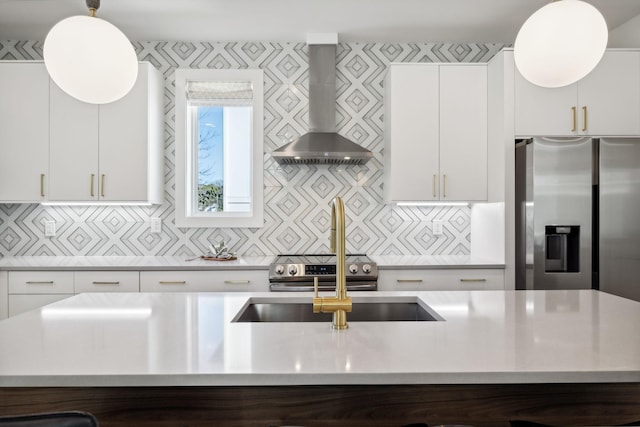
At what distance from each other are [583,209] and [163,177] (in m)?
3.10

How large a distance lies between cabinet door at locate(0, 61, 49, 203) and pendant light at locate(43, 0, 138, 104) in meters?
1.96

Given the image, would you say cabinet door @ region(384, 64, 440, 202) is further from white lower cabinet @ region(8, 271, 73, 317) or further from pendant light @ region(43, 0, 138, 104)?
white lower cabinet @ region(8, 271, 73, 317)

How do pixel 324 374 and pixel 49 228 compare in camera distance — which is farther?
pixel 49 228

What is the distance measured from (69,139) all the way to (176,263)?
123 centimetres

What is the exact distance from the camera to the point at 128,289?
3.06 meters

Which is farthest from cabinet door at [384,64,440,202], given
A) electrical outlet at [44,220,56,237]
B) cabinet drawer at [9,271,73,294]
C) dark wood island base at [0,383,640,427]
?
electrical outlet at [44,220,56,237]

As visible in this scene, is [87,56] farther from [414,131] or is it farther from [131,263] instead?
[414,131]

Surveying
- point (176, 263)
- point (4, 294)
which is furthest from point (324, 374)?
point (4, 294)

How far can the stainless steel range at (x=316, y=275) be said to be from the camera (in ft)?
9.90

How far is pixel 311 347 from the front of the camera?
1.22m

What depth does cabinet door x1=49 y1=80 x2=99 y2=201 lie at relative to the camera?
3.27 m

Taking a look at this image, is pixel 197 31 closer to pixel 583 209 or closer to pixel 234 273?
pixel 234 273

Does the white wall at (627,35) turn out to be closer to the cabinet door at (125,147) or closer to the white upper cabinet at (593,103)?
the white upper cabinet at (593,103)

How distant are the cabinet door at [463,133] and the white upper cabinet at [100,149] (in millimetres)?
2219
